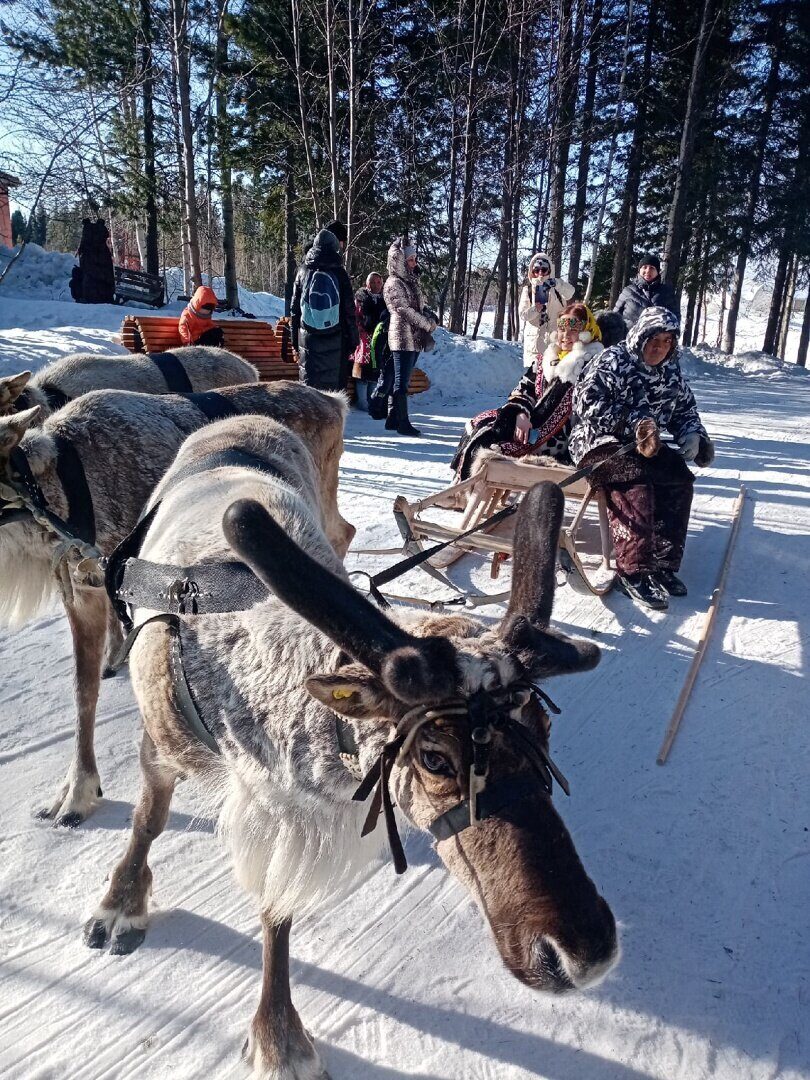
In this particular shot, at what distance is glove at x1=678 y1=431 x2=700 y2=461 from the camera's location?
4879 millimetres

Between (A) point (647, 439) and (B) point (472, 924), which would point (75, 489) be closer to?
(B) point (472, 924)

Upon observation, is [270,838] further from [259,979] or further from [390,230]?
[390,230]

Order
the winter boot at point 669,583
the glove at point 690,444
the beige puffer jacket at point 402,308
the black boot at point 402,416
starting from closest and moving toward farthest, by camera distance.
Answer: the winter boot at point 669,583
the glove at point 690,444
the beige puffer jacket at point 402,308
the black boot at point 402,416

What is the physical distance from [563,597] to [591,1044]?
2.92 meters

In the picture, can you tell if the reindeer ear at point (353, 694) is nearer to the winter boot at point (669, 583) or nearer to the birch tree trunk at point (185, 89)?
the winter boot at point (669, 583)

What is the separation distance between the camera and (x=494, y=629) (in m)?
Answer: 1.63

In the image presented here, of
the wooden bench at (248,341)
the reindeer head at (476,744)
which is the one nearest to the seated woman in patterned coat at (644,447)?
the reindeer head at (476,744)

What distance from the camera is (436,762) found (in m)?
1.45

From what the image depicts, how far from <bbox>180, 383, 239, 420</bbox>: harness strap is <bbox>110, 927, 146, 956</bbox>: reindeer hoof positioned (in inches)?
87.4

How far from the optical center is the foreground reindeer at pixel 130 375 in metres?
3.73

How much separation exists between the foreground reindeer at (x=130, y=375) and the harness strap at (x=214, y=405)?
0.59 meters

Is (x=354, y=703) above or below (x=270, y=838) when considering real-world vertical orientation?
above

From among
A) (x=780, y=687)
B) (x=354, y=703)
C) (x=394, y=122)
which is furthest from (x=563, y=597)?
(x=394, y=122)

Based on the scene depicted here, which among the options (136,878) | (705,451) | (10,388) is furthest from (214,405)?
(705,451)
